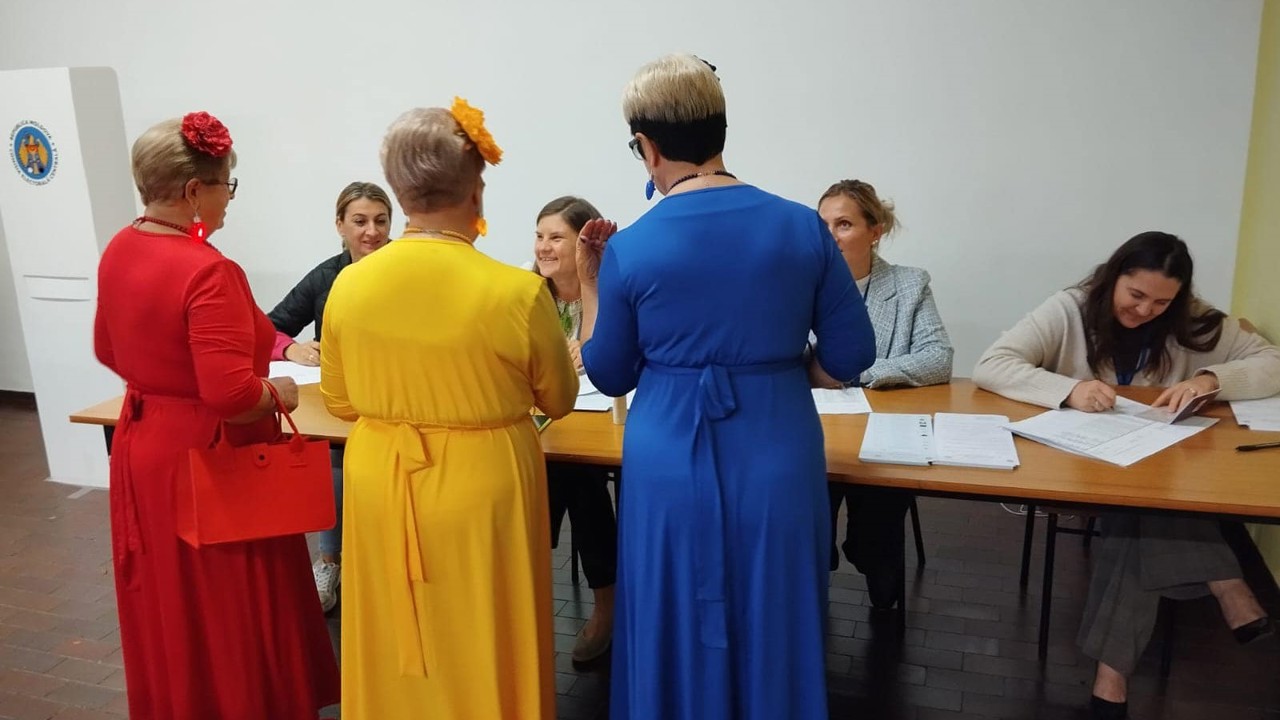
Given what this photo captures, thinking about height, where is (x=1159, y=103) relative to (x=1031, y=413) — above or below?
above

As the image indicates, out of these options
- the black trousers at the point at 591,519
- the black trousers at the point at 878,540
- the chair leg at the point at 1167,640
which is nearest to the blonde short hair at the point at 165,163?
the black trousers at the point at 591,519

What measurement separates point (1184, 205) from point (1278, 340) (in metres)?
0.79

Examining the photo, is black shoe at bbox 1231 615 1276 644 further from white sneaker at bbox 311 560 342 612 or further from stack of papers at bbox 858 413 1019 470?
white sneaker at bbox 311 560 342 612

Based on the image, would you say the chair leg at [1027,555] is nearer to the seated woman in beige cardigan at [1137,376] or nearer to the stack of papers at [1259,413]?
the seated woman in beige cardigan at [1137,376]

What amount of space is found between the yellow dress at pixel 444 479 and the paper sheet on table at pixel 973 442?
880 mm

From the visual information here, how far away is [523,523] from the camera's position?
1.76m

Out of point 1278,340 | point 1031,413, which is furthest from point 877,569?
point 1278,340

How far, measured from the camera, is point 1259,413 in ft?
7.35

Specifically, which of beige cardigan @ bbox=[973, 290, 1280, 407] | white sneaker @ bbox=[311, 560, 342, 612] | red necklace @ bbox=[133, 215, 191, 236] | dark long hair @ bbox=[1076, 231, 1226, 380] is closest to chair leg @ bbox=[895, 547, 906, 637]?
beige cardigan @ bbox=[973, 290, 1280, 407]

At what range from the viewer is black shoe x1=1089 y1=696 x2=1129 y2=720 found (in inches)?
90.9

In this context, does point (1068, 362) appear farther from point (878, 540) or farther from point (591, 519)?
point (591, 519)

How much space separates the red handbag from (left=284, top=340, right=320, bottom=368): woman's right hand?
0.98 m

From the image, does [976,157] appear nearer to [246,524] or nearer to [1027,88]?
[1027,88]

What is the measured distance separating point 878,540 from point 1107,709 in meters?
0.75
